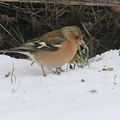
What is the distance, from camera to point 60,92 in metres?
4.39

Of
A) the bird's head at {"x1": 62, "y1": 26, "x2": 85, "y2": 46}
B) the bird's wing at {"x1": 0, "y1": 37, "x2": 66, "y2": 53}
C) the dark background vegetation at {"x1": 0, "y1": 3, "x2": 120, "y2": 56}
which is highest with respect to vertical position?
the bird's head at {"x1": 62, "y1": 26, "x2": 85, "y2": 46}

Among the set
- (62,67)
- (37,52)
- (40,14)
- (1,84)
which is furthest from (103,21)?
(1,84)

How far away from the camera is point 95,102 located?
13.5 feet

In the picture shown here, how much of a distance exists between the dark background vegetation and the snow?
1214 millimetres

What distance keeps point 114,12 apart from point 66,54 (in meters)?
1.88

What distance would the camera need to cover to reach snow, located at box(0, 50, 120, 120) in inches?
150

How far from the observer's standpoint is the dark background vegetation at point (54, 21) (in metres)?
6.72

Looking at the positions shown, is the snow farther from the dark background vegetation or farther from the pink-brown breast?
the dark background vegetation

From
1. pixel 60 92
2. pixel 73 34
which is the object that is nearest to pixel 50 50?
pixel 73 34

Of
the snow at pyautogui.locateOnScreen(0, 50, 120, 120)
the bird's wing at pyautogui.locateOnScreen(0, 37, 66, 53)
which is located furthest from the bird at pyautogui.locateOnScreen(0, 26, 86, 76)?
the snow at pyautogui.locateOnScreen(0, 50, 120, 120)

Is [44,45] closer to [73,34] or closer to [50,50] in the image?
[50,50]

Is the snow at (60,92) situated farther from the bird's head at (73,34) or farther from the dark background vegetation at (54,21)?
the dark background vegetation at (54,21)

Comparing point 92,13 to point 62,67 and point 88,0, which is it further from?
point 62,67

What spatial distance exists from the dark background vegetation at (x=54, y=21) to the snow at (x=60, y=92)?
1.21 metres
